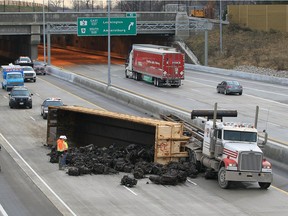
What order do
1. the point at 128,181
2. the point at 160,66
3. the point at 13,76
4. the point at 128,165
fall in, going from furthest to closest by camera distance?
1. the point at 160,66
2. the point at 13,76
3. the point at 128,165
4. the point at 128,181

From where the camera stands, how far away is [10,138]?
39.3 m

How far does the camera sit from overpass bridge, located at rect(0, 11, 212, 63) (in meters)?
95.8

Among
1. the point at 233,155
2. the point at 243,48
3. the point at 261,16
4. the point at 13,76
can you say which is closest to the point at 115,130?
the point at 233,155

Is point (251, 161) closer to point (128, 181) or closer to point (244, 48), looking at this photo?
point (128, 181)

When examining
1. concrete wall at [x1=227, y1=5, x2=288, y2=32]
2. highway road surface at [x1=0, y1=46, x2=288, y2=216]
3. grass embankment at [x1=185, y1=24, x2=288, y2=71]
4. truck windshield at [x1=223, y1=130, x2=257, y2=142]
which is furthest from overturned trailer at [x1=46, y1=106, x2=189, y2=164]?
concrete wall at [x1=227, y1=5, x2=288, y2=32]

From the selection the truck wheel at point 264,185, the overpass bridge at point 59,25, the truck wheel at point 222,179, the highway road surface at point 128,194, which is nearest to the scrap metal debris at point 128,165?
the highway road surface at point 128,194

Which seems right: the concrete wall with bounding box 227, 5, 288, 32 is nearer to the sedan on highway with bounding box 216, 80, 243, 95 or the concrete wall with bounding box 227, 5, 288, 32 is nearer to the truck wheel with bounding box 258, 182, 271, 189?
the sedan on highway with bounding box 216, 80, 243, 95

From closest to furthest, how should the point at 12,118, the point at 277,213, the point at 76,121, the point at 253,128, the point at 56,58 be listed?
the point at 277,213, the point at 253,128, the point at 76,121, the point at 12,118, the point at 56,58

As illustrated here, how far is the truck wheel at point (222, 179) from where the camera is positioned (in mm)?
27312

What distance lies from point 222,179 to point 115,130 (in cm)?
940

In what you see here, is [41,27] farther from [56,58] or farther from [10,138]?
[10,138]

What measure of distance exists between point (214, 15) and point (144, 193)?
97.8 m

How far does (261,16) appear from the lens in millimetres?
104875

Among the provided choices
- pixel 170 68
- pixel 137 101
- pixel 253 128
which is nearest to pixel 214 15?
pixel 170 68
